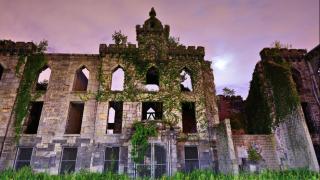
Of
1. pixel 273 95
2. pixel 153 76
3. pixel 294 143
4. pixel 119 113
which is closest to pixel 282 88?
pixel 273 95

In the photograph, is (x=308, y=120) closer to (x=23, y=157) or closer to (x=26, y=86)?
(x=23, y=157)

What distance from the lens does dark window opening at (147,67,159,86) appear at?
18375mm

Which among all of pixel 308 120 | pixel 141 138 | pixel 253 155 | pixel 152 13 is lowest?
pixel 253 155

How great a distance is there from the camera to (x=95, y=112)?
1631cm

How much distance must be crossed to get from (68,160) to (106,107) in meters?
4.06

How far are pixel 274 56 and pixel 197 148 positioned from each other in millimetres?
9627

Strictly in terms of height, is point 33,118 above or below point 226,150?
above

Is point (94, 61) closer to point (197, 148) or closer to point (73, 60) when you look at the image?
point (73, 60)

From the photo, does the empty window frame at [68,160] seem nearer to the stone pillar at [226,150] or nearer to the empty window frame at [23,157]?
the empty window frame at [23,157]

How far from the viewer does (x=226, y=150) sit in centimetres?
1415

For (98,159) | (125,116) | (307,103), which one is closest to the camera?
(98,159)

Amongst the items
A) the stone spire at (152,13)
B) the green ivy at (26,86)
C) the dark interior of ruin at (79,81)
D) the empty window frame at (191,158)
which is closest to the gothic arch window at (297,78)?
the empty window frame at (191,158)

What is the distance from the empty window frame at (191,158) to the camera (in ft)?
49.1

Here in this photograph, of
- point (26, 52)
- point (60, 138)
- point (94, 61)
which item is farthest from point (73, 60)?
point (60, 138)
